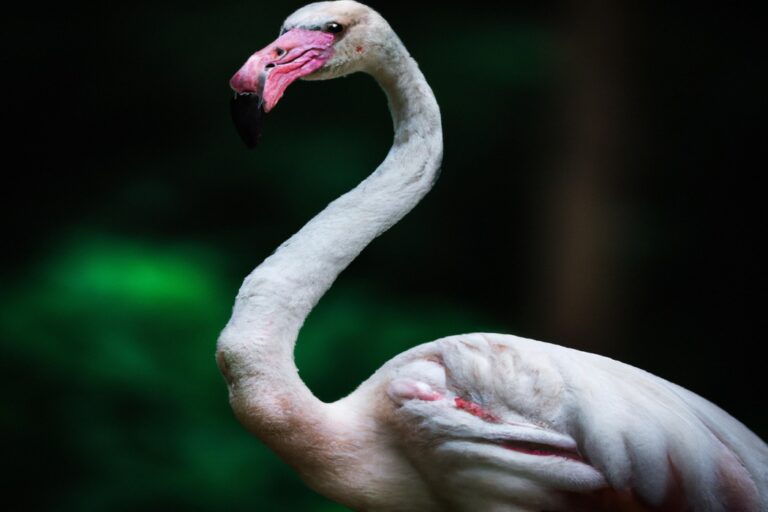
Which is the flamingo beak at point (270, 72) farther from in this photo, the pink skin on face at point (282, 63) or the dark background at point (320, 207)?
the dark background at point (320, 207)

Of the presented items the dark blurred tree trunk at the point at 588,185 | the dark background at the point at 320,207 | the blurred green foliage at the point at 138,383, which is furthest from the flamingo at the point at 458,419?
the blurred green foliage at the point at 138,383

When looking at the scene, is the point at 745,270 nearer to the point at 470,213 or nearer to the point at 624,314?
the point at 624,314

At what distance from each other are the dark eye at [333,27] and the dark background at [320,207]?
0.85 meters

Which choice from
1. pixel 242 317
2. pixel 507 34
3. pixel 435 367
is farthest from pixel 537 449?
pixel 507 34

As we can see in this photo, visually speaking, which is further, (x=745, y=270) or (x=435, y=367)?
(x=745, y=270)

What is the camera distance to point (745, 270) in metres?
2.45

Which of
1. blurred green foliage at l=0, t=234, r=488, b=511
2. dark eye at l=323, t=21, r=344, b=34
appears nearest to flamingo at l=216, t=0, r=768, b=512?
dark eye at l=323, t=21, r=344, b=34

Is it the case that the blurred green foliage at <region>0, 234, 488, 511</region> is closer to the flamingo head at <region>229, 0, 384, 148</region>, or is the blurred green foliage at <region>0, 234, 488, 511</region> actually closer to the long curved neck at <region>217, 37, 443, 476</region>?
the long curved neck at <region>217, 37, 443, 476</region>

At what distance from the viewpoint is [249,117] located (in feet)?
4.90

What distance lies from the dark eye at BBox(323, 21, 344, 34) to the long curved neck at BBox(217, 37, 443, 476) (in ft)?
0.32

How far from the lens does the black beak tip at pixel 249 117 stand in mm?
1488

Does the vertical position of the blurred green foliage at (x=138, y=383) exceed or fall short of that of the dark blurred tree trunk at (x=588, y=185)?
it falls short

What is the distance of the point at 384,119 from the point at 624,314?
861 mm

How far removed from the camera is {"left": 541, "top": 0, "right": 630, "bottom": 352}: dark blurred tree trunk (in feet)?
7.18
